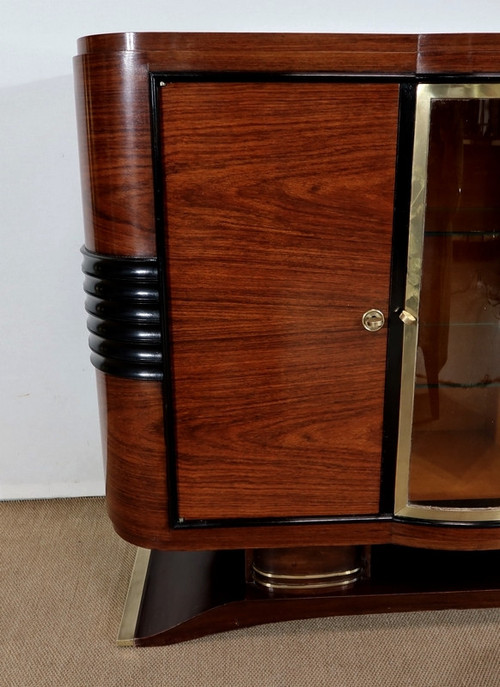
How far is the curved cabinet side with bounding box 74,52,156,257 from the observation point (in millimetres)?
1012

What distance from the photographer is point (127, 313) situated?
1103mm

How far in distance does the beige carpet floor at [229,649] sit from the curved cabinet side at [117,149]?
68 cm

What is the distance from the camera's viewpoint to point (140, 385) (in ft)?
3.69

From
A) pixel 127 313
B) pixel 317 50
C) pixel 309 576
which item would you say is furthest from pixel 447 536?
pixel 317 50

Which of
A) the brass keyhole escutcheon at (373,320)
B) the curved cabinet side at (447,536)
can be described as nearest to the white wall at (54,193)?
the brass keyhole escutcheon at (373,320)

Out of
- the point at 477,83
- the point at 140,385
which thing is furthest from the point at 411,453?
the point at 477,83

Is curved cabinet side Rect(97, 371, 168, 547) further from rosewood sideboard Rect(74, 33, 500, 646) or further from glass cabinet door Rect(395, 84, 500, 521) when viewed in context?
glass cabinet door Rect(395, 84, 500, 521)

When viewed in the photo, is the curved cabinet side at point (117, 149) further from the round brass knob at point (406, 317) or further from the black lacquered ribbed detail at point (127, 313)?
the round brass knob at point (406, 317)

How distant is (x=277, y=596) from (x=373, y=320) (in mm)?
533

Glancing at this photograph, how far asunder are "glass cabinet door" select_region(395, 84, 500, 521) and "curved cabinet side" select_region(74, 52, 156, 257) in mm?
393

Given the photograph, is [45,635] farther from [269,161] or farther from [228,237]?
[269,161]

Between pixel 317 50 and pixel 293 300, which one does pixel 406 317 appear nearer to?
pixel 293 300

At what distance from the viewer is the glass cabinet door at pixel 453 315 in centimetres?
106

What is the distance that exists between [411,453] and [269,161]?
52 cm
